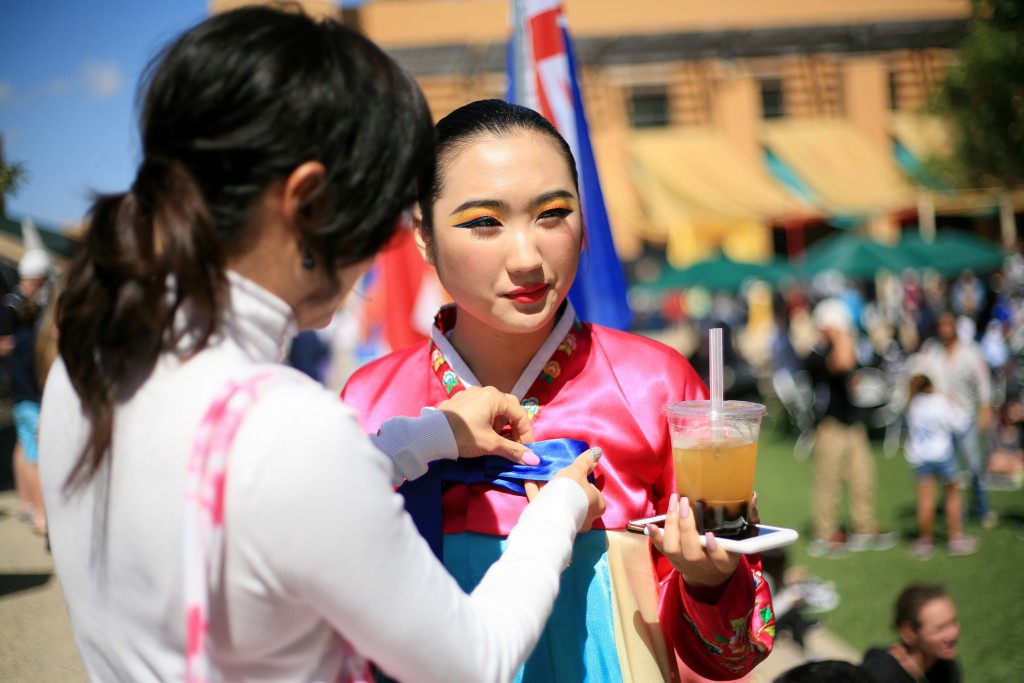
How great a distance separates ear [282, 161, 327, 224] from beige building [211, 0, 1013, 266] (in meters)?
22.0

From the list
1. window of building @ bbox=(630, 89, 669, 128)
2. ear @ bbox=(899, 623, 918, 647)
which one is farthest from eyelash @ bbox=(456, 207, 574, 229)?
window of building @ bbox=(630, 89, 669, 128)

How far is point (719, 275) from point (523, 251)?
13314 mm

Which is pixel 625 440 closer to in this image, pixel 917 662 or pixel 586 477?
pixel 586 477

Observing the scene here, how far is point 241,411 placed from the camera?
2.99 feet

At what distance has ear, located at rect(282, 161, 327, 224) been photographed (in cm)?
98

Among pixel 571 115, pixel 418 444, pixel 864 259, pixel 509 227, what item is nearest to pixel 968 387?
pixel 864 259

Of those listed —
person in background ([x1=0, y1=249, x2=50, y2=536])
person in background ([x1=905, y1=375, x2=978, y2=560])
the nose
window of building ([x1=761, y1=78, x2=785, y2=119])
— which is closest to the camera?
the nose

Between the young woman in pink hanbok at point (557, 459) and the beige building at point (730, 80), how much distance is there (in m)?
21.3

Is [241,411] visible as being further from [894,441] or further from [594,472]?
[894,441]

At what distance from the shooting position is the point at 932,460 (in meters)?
6.71

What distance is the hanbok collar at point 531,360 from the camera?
1736 mm

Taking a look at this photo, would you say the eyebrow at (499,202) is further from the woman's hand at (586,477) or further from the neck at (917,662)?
the neck at (917,662)

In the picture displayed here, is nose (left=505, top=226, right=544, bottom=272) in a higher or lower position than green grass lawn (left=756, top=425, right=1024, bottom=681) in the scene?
higher

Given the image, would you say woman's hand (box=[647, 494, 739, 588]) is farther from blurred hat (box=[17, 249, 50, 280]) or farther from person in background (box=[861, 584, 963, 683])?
blurred hat (box=[17, 249, 50, 280])
